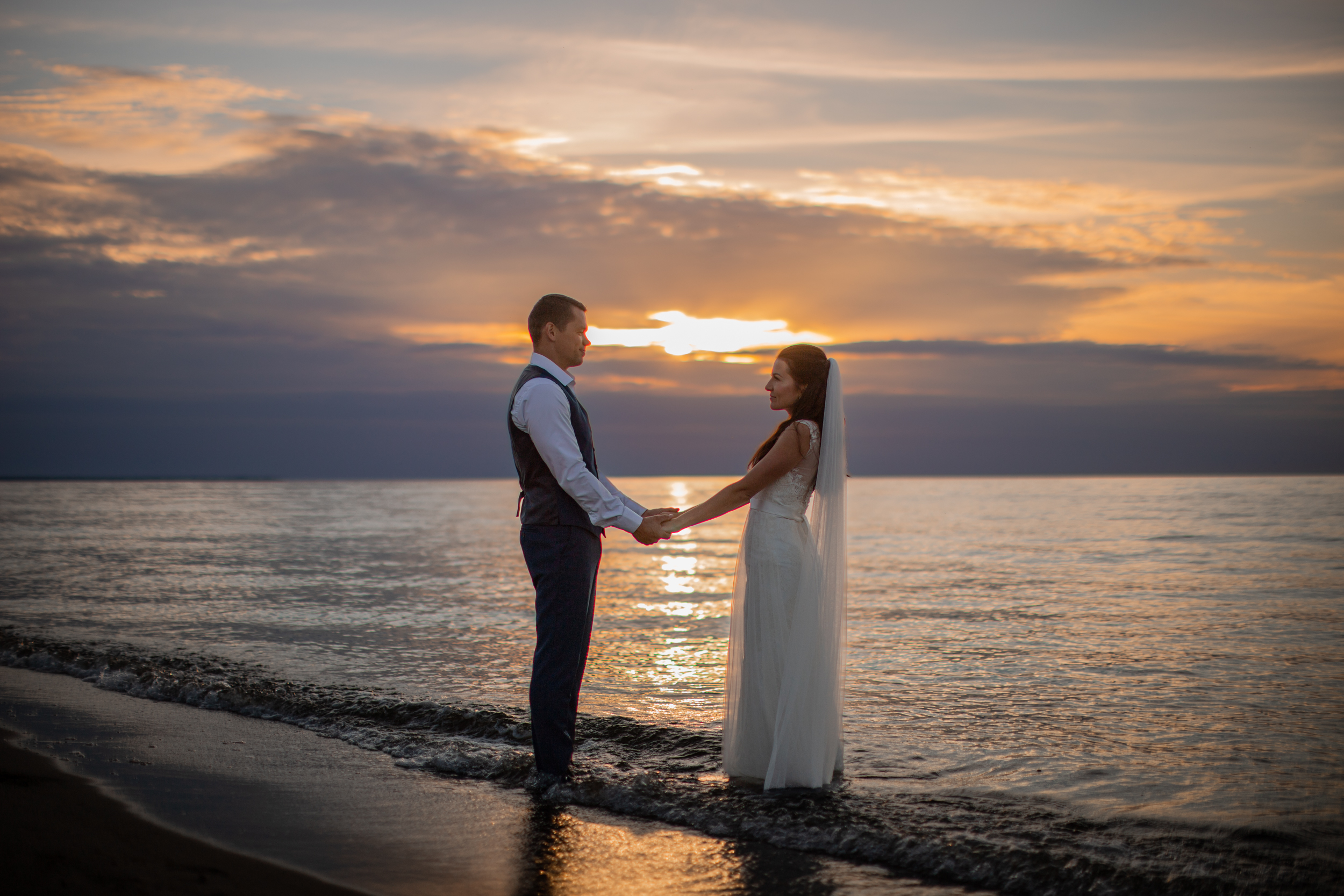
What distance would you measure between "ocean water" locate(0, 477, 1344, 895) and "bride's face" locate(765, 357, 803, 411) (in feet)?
7.51

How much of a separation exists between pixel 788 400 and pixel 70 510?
59.6 m

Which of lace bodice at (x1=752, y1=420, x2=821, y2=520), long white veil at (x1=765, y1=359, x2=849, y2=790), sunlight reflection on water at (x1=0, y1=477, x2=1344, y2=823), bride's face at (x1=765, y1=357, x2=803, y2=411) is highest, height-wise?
bride's face at (x1=765, y1=357, x2=803, y2=411)

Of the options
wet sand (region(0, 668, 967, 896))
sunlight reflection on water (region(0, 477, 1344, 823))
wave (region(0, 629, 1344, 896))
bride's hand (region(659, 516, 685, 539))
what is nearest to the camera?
wet sand (region(0, 668, 967, 896))

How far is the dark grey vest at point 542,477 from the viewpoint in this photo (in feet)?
16.0

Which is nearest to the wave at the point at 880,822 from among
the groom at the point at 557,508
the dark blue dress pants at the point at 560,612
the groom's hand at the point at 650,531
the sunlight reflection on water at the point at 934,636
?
the sunlight reflection on water at the point at 934,636

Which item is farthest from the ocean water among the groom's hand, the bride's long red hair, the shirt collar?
the shirt collar

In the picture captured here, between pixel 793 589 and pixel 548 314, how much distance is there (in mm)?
2153

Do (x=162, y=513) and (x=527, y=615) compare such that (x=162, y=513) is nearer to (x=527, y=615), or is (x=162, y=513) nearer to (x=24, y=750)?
(x=527, y=615)

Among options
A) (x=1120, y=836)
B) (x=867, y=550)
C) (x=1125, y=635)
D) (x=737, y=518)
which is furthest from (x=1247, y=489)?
(x=1120, y=836)

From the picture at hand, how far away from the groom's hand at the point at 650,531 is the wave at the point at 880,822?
1476 millimetres

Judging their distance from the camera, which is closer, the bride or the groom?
the groom

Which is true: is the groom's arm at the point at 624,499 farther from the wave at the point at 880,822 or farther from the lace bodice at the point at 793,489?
the wave at the point at 880,822

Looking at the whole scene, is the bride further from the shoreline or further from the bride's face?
the shoreline

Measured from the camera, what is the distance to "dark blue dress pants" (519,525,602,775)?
491 cm
